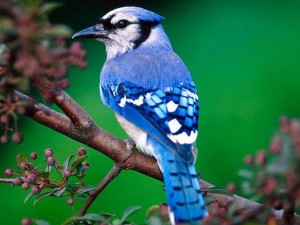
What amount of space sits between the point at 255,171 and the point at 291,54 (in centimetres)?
154

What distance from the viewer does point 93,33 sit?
7.29 feet

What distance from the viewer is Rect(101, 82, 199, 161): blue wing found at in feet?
5.55

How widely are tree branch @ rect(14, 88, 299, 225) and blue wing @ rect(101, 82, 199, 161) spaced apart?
3.3 inches

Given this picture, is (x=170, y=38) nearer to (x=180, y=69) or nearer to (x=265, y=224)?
(x=180, y=69)

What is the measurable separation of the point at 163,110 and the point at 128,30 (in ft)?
2.01

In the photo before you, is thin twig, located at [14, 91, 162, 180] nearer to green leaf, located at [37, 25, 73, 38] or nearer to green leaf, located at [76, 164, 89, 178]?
green leaf, located at [76, 164, 89, 178]

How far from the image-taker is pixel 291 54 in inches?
94.3

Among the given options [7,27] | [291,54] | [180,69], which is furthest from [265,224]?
[291,54]

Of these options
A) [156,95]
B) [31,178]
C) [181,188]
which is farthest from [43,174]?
[156,95]

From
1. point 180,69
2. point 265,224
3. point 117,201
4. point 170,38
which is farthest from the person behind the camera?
point 170,38

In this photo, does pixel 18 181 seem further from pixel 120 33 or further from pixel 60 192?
pixel 120 33

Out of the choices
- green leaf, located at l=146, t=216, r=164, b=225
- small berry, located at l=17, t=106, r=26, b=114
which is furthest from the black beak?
small berry, located at l=17, t=106, r=26, b=114

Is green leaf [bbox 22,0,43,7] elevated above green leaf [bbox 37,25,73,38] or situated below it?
above

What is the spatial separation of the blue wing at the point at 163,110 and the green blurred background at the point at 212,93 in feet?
0.94
